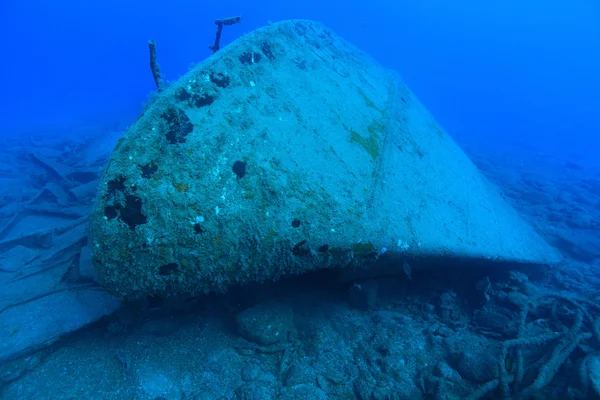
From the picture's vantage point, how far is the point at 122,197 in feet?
6.60

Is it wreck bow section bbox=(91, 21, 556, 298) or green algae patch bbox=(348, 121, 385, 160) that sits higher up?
green algae patch bbox=(348, 121, 385, 160)

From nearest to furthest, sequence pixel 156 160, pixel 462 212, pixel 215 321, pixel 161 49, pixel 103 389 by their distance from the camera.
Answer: pixel 156 160 → pixel 103 389 → pixel 215 321 → pixel 462 212 → pixel 161 49

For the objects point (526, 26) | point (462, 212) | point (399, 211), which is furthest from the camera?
point (526, 26)

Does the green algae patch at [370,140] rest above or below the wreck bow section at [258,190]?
above

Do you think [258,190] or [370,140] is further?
[370,140]

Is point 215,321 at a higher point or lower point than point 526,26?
lower

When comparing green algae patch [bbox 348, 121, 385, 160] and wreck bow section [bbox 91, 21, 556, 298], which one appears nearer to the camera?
wreck bow section [bbox 91, 21, 556, 298]

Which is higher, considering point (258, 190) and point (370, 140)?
point (370, 140)

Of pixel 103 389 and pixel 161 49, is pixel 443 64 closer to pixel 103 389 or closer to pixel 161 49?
pixel 161 49

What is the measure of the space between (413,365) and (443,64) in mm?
126062

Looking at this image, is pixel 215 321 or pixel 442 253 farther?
pixel 215 321

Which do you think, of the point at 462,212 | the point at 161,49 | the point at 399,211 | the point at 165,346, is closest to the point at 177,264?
the point at 165,346

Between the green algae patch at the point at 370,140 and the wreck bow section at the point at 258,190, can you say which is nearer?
the wreck bow section at the point at 258,190

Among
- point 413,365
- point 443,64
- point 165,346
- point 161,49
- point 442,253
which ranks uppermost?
point 443,64
